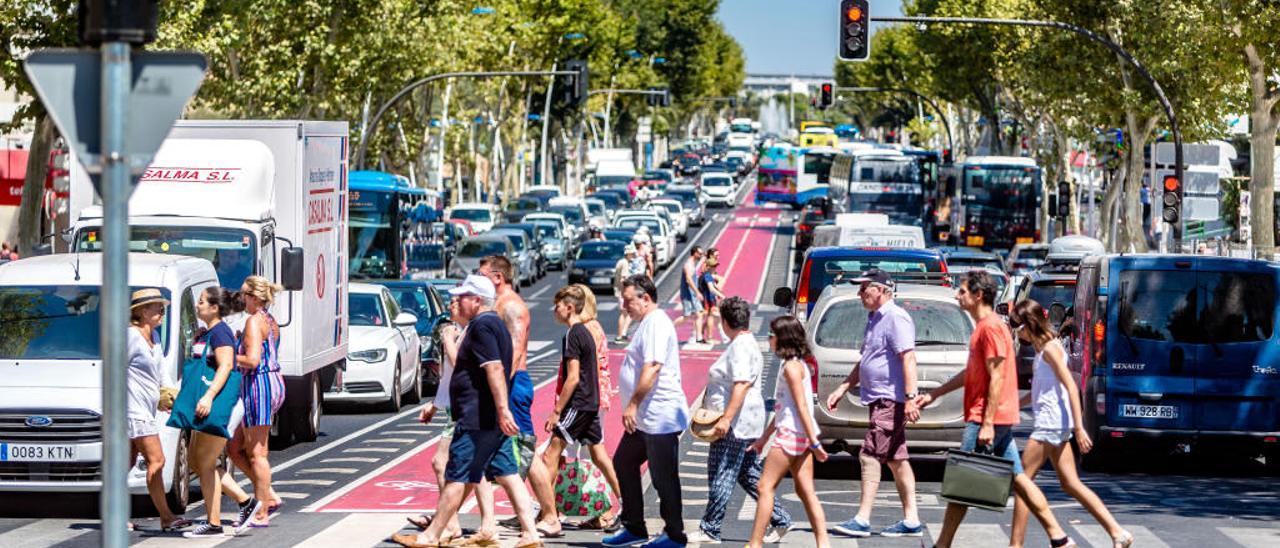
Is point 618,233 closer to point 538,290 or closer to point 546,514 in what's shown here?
point 538,290

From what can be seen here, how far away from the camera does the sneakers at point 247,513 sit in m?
13.7

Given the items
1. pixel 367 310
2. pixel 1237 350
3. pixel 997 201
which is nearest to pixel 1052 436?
pixel 1237 350

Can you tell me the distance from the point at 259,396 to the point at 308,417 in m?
6.73

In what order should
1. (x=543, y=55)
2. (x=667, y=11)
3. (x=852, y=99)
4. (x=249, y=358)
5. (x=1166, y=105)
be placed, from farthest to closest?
(x=852, y=99)
(x=667, y=11)
(x=543, y=55)
(x=1166, y=105)
(x=249, y=358)

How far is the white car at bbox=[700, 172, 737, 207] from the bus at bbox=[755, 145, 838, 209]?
177 centimetres

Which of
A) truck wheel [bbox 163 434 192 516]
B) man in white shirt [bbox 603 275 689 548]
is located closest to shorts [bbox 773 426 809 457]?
→ man in white shirt [bbox 603 275 689 548]

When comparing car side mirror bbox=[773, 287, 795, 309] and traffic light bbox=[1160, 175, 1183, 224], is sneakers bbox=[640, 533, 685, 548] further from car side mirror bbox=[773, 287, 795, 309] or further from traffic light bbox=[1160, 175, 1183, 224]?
traffic light bbox=[1160, 175, 1183, 224]

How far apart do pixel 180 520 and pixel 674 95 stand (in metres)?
106

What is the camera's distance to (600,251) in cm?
5341

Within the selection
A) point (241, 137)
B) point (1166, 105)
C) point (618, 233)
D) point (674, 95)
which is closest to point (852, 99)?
point (674, 95)

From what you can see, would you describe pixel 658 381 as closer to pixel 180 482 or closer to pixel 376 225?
pixel 180 482

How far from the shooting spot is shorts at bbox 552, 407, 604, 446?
13617mm

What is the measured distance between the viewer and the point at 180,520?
45.3 ft

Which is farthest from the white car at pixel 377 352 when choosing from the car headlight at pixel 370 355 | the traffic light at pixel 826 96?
the traffic light at pixel 826 96
